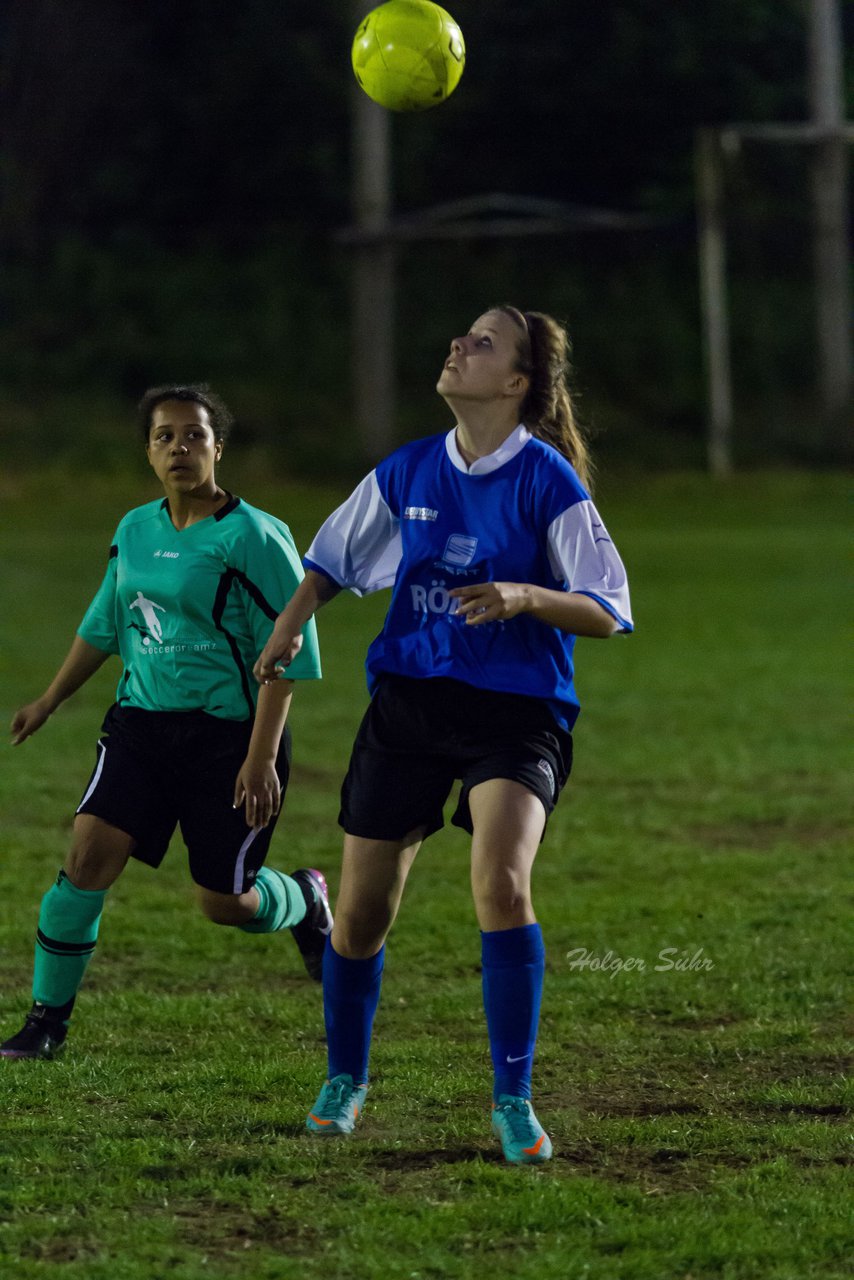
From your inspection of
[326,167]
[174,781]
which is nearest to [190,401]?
[174,781]

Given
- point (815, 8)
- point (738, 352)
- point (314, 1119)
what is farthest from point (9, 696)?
point (738, 352)

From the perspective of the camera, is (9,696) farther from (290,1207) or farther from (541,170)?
(541,170)

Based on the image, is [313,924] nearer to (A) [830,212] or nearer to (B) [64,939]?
(B) [64,939]

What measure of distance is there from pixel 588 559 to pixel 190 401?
1286 mm

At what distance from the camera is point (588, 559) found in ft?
14.6

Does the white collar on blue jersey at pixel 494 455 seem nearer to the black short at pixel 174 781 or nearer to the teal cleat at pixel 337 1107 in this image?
the black short at pixel 174 781

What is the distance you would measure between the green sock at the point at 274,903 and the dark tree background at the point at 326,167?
95.5 feet

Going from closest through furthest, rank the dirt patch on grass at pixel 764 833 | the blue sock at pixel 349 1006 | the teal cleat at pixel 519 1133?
the teal cleat at pixel 519 1133 < the blue sock at pixel 349 1006 < the dirt patch on grass at pixel 764 833

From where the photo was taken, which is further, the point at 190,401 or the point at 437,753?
the point at 190,401

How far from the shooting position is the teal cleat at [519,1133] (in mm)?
4375

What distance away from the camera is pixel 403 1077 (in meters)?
5.10

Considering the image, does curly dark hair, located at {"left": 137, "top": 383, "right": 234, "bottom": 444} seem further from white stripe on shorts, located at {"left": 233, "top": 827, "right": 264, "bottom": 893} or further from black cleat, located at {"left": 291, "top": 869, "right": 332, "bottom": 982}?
black cleat, located at {"left": 291, "top": 869, "right": 332, "bottom": 982}

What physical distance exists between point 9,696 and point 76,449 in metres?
16.3

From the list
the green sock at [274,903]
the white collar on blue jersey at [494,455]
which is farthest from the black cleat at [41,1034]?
the white collar on blue jersey at [494,455]
